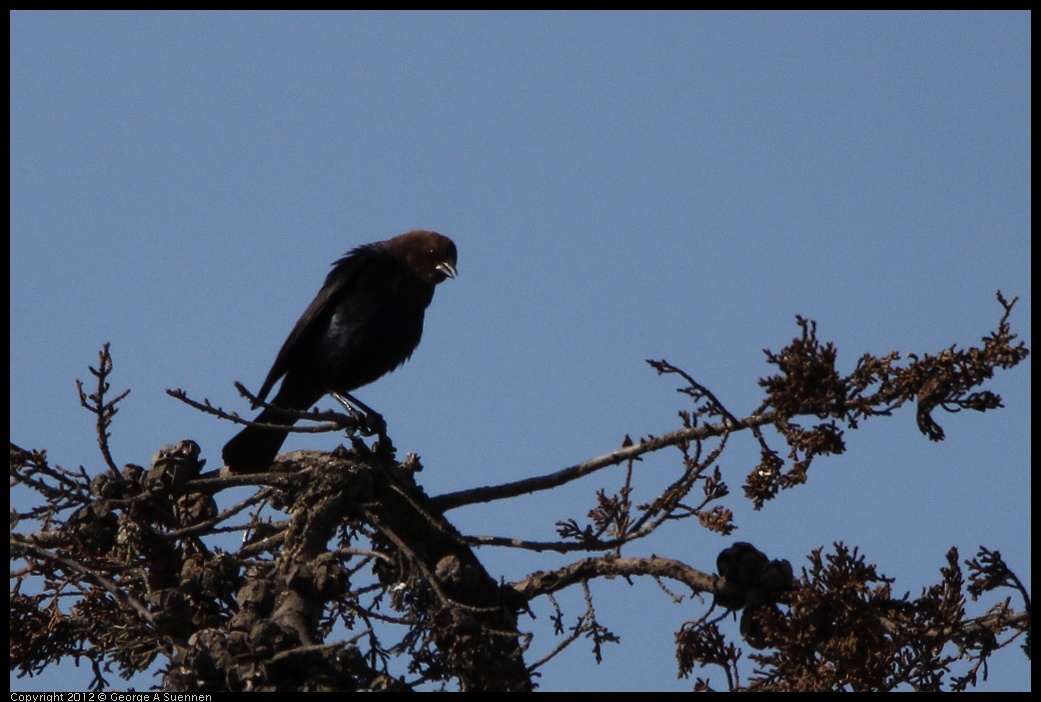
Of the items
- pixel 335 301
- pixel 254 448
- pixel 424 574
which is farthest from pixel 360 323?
pixel 424 574

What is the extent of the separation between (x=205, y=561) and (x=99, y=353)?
0.85m

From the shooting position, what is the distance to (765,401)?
3.68 metres

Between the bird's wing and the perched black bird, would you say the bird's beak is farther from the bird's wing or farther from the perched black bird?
the bird's wing

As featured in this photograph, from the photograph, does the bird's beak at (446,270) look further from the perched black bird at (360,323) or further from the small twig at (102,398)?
the small twig at (102,398)

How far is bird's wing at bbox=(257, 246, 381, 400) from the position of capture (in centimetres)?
688

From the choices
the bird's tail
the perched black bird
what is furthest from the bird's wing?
the bird's tail

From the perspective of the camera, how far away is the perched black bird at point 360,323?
6824 mm

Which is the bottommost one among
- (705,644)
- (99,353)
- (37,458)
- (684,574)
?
(705,644)

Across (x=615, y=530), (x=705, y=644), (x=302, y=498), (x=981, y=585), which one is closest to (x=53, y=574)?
(x=302, y=498)

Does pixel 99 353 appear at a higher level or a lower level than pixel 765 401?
higher

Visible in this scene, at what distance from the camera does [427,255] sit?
731cm

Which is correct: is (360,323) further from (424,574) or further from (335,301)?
(424,574)

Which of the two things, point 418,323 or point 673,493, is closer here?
point 673,493

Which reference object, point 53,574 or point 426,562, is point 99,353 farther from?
point 426,562
